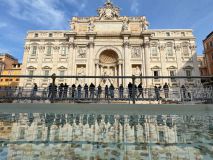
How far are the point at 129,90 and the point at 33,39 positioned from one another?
27.4 m

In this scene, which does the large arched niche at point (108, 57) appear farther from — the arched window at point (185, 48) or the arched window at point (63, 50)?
the arched window at point (185, 48)

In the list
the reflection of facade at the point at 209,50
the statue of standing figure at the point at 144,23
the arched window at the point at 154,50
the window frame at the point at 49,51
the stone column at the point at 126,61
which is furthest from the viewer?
the reflection of facade at the point at 209,50

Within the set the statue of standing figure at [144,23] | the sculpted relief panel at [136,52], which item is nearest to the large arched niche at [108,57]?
the sculpted relief panel at [136,52]

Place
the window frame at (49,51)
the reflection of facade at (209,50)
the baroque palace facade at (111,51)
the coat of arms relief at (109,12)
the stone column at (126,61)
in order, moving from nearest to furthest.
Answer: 1. the stone column at (126,61)
2. the baroque palace facade at (111,51)
3. the window frame at (49,51)
4. the coat of arms relief at (109,12)
5. the reflection of facade at (209,50)

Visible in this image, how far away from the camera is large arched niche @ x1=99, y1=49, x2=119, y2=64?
3170 cm

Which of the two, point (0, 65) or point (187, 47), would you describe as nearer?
point (187, 47)

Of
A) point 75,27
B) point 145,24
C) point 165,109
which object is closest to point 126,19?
point 145,24

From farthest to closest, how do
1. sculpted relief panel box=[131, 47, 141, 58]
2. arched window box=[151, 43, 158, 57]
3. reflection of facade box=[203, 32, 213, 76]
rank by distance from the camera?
reflection of facade box=[203, 32, 213, 76]
arched window box=[151, 43, 158, 57]
sculpted relief panel box=[131, 47, 141, 58]

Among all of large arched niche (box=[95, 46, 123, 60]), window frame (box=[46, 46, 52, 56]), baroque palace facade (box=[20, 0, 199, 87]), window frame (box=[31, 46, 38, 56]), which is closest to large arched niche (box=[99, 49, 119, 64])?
baroque palace facade (box=[20, 0, 199, 87])

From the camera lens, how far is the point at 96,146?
2.38 meters

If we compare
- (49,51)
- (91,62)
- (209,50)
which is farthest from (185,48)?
(49,51)

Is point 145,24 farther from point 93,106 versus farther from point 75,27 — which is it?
point 93,106

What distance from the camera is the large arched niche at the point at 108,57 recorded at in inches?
1248

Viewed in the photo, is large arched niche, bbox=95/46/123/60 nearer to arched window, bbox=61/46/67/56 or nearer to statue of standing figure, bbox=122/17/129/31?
statue of standing figure, bbox=122/17/129/31
